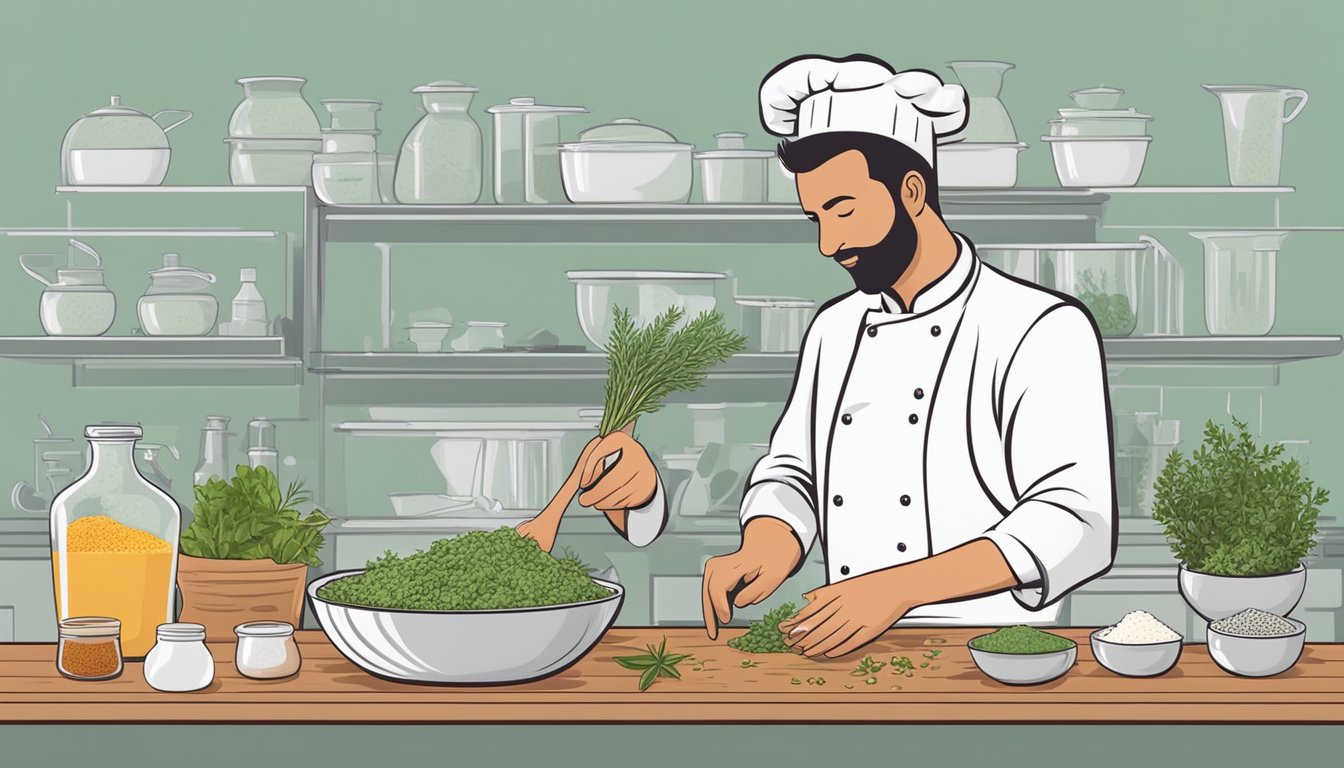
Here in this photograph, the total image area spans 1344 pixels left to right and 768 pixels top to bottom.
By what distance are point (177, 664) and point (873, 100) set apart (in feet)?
3.98

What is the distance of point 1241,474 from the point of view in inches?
76.8

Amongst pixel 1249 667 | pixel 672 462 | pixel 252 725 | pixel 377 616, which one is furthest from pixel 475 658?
pixel 672 462

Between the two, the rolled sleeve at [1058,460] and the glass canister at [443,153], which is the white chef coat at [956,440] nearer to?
the rolled sleeve at [1058,460]

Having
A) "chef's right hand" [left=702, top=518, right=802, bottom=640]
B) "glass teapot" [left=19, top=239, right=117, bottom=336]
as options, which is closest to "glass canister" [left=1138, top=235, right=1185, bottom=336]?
"chef's right hand" [left=702, top=518, right=802, bottom=640]

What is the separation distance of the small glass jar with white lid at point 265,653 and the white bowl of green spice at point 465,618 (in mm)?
60

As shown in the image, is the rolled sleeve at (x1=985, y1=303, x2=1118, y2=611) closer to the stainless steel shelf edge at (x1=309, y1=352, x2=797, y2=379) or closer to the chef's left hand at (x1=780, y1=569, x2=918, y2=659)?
the chef's left hand at (x1=780, y1=569, x2=918, y2=659)

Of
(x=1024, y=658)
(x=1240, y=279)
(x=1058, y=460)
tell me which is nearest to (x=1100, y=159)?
(x=1240, y=279)

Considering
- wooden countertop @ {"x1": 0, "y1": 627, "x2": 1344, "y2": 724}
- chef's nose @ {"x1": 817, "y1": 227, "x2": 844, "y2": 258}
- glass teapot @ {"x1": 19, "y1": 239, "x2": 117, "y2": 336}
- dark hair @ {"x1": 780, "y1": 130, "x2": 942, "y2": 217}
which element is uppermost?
dark hair @ {"x1": 780, "y1": 130, "x2": 942, "y2": 217}

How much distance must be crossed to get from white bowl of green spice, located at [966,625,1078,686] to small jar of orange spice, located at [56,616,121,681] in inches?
37.0

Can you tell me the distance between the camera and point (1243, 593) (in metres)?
1.89

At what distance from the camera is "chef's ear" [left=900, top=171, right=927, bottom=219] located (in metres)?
2.19

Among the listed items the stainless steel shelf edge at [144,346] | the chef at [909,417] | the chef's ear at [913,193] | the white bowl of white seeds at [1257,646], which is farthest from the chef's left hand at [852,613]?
the stainless steel shelf edge at [144,346]

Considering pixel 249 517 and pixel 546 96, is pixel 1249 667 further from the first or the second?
pixel 546 96

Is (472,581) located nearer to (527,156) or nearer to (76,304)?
(527,156)
